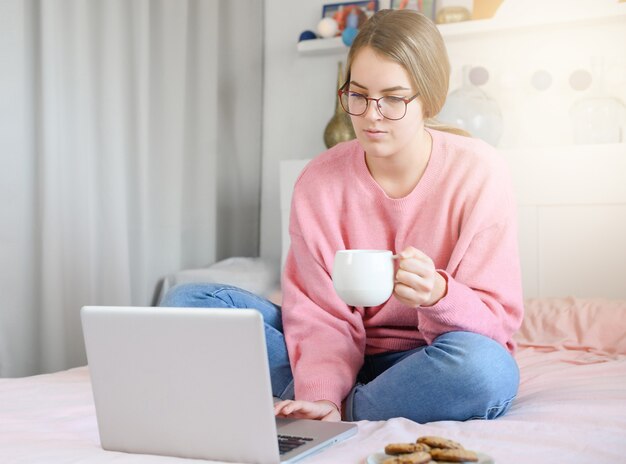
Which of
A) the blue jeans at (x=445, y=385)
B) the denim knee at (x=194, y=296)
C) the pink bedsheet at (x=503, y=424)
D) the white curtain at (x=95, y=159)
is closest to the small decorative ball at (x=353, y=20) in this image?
the white curtain at (x=95, y=159)

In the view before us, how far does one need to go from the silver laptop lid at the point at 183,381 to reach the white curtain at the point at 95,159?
4.16 ft

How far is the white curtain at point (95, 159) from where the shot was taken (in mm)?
2209

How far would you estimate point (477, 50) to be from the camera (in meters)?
3.00

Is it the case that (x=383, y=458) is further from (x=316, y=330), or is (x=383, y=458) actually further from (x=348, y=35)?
(x=348, y=35)

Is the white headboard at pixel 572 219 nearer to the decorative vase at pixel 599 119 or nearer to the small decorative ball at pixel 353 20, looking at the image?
the decorative vase at pixel 599 119

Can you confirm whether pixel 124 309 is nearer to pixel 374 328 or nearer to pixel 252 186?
pixel 374 328

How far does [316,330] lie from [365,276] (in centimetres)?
39

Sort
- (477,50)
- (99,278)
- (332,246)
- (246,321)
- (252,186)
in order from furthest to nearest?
1. (252,186)
2. (477,50)
3. (99,278)
4. (332,246)
5. (246,321)

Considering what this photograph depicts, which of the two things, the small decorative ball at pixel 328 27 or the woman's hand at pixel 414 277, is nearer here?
the woman's hand at pixel 414 277

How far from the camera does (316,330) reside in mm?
1506

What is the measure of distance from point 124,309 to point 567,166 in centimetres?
193

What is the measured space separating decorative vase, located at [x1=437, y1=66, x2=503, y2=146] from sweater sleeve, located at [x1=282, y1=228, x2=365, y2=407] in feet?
4.20

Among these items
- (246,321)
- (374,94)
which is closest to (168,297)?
(374,94)

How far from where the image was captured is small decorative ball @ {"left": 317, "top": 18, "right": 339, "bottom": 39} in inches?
124
